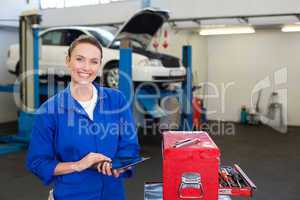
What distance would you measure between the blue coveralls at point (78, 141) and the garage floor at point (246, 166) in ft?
8.07

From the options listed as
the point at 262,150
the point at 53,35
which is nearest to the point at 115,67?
the point at 53,35

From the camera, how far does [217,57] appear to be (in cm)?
943

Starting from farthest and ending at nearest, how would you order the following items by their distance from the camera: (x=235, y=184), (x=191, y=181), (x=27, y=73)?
(x=27, y=73) < (x=235, y=184) < (x=191, y=181)

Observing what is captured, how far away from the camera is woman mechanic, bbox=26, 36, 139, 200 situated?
1368mm

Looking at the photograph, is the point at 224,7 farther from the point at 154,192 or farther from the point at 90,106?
the point at 90,106

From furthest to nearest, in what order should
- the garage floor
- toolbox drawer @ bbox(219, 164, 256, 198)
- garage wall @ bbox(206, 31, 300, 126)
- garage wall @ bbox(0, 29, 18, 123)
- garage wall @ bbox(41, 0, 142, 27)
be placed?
garage wall @ bbox(0, 29, 18, 123) < garage wall @ bbox(206, 31, 300, 126) < garage wall @ bbox(41, 0, 142, 27) < the garage floor < toolbox drawer @ bbox(219, 164, 256, 198)

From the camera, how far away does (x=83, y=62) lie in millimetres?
1387

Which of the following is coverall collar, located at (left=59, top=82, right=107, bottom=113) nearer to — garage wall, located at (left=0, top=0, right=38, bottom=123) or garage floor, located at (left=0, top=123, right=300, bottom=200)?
garage floor, located at (left=0, top=123, right=300, bottom=200)

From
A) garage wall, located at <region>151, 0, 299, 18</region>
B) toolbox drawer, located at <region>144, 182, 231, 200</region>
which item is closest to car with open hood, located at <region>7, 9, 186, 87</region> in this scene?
garage wall, located at <region>151, 0, 299, 18</region>

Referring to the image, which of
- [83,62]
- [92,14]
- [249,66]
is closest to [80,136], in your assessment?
[83,62]

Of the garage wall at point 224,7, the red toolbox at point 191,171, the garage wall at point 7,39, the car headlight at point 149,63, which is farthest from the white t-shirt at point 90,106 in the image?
the garage wall at point 7,39

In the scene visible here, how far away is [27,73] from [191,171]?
506 centimetres

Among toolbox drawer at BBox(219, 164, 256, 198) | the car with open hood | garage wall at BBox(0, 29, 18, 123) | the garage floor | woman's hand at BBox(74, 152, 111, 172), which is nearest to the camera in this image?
woman's hand at BBox(74, 152, 111, 172)

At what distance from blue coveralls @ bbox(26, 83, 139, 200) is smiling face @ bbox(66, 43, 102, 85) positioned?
97mm
